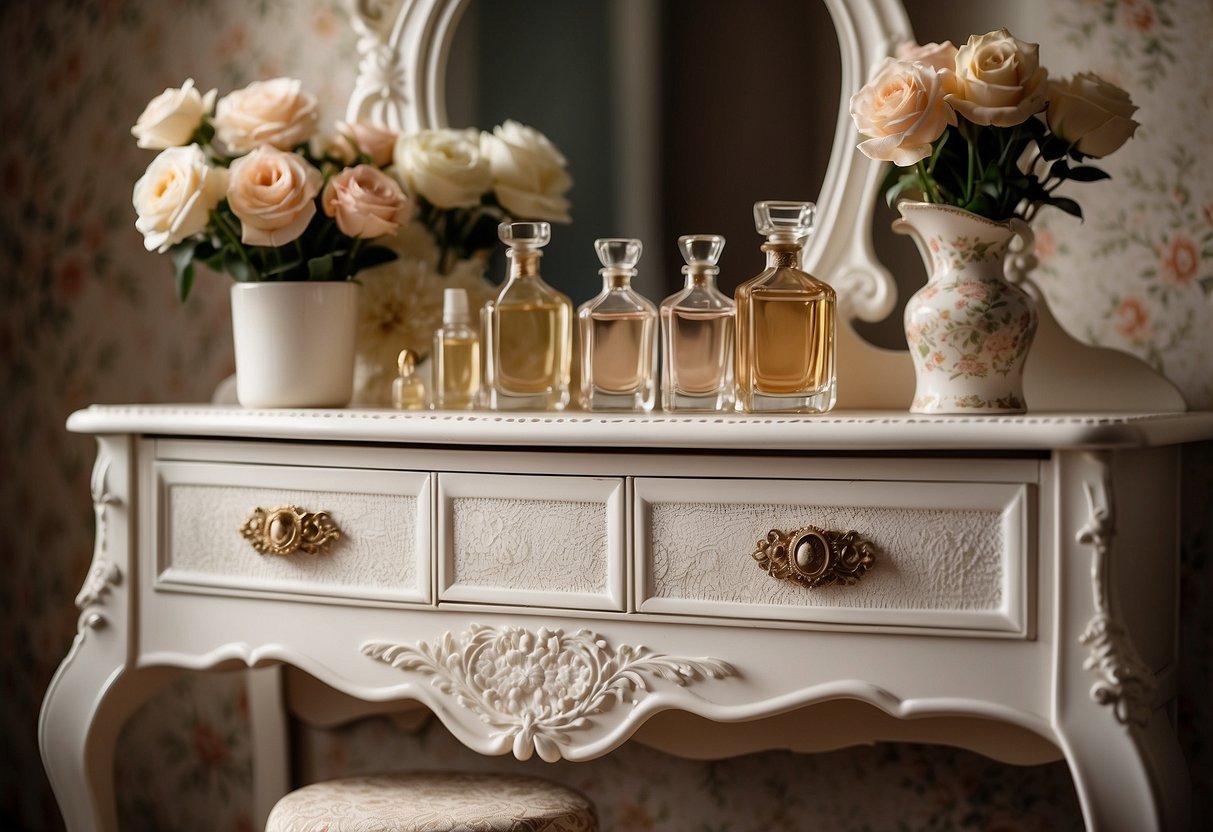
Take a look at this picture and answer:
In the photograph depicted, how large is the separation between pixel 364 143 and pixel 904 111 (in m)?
0.79

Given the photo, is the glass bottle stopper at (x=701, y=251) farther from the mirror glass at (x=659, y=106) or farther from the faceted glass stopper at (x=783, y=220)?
the mirror glass at (x=659, y=106)

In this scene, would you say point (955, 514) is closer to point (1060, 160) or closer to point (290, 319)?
point (1060, 160)

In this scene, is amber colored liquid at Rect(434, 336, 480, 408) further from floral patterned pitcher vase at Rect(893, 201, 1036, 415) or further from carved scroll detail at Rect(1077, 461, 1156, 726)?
carved scroll detail at Rect(1077, 461, 1156, 726)

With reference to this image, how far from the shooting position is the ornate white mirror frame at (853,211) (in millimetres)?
1490

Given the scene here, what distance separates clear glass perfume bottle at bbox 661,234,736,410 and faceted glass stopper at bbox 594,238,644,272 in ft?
0.21

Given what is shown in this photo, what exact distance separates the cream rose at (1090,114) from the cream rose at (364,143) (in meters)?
0.88

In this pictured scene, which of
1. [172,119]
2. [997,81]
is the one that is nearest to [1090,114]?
[997,81]

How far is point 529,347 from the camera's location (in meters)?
1.51

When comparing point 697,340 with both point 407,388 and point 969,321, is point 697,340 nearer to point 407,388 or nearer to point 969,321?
point 969,321

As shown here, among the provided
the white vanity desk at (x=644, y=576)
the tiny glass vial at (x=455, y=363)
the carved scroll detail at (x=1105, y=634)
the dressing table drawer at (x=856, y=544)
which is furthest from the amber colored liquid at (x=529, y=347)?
the carved scroll detail at (x=1105, y=634)

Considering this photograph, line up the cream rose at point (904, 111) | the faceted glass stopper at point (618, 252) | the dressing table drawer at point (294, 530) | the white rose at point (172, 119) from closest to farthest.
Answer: the cream rose at point (904, 111) → the dressing table drawer at point (294, 530) → the faceted glass stopper at point (618, 252) → the white rose at point (172, 119)

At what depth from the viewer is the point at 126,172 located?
208cm

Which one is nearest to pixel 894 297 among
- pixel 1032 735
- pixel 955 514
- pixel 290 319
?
pixel 955 514

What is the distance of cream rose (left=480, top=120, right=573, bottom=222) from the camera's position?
169cm
